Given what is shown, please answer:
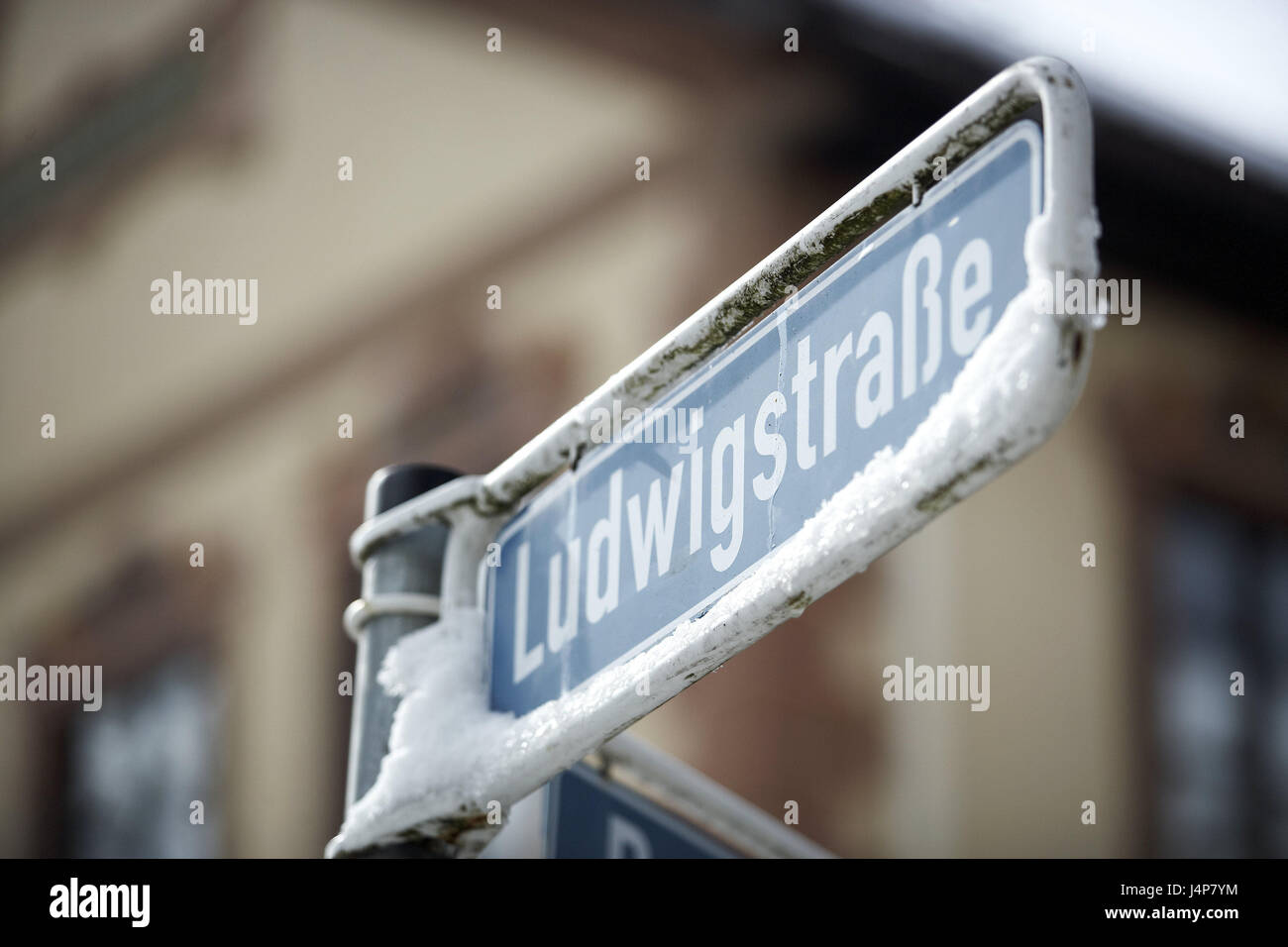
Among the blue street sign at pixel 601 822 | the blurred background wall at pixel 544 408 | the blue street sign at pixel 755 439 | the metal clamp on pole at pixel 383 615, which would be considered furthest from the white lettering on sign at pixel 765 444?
the blurred background wall at pixel 544 408

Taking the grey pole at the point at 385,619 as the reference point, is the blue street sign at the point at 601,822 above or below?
below

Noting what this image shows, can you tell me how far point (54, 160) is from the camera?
940cm

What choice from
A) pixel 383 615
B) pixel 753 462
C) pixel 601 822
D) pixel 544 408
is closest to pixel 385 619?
pixel 383 615

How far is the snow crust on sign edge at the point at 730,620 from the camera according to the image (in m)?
1.12

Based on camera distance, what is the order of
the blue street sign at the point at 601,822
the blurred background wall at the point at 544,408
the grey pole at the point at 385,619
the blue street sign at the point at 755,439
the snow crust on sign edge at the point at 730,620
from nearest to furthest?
the snow crust on sign edge at the point at 730,620, the blue street sign at the point at 755,439, the grey pole at the point at 385,619, the blue street sign at the point at 601,822, the blurred background wall at the point at 544,408

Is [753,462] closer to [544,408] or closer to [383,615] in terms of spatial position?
[383,615]

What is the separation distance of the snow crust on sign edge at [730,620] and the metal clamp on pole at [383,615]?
0.08ft

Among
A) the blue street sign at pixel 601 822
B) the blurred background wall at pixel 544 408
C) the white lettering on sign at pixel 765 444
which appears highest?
the blurred background wall at pixel 544 408

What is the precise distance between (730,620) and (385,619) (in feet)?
2.07

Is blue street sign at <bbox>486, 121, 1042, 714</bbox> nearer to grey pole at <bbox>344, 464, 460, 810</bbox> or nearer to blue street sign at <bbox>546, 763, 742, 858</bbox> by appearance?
grey pole at <bbox>344, 464, 460, 810</bbox>

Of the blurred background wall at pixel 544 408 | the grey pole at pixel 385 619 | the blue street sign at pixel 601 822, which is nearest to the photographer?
the grey pole at pixel 385 619

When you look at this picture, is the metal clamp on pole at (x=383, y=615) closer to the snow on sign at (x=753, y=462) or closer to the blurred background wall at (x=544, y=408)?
the snow on sign at (x=753, y=462)

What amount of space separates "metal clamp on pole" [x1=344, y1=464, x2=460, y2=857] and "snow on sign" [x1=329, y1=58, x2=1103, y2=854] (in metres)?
0.02
